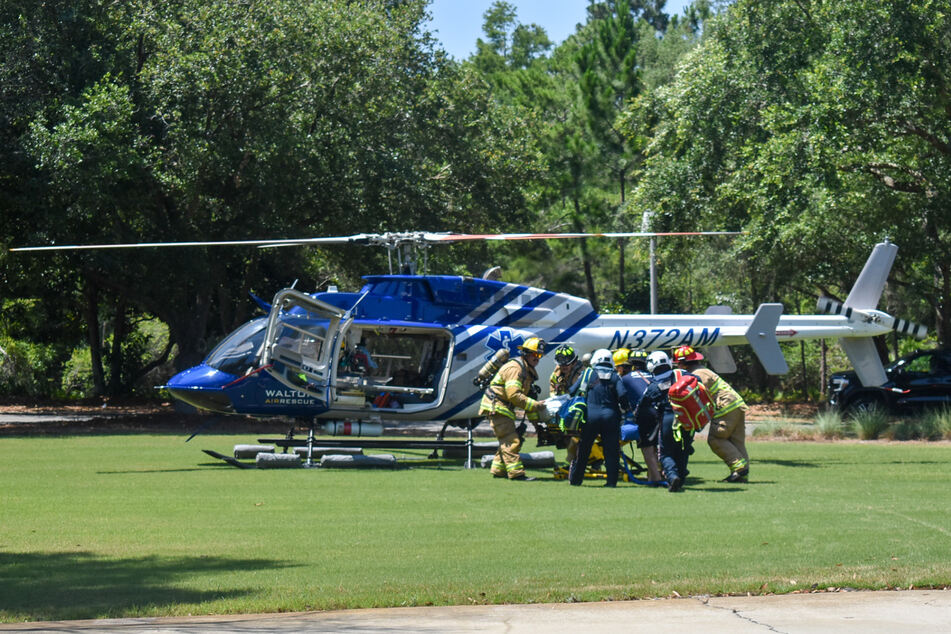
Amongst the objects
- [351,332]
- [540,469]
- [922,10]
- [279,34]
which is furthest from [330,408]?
[922,10]

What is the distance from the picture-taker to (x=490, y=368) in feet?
57.0

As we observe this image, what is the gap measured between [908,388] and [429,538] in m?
21.2

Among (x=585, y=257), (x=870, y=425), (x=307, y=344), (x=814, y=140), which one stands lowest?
(x=870, y=425)

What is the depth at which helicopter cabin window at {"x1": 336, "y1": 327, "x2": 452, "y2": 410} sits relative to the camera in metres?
18.6

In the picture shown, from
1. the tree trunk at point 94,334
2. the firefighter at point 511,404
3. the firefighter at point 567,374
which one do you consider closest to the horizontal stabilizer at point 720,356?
the firefighter at point 567,374

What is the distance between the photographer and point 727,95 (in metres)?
31.9

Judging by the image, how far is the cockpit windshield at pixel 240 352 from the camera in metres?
18.1

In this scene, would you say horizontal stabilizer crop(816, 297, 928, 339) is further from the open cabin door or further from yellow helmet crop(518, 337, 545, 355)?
the open cabin door

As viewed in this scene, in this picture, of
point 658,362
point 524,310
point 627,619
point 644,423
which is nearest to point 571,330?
point 524,310

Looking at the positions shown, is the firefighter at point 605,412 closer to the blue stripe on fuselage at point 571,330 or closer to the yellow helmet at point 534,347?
the yellow helmet at point 534,347

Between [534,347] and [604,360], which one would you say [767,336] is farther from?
[604,360]

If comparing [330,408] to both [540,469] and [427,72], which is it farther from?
[427,72]

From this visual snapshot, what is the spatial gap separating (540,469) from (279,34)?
1485cm

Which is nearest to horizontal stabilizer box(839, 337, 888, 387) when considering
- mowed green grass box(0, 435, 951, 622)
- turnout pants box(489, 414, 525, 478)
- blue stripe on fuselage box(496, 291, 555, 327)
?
mowed green grass box(0, 435, 951, 622)
